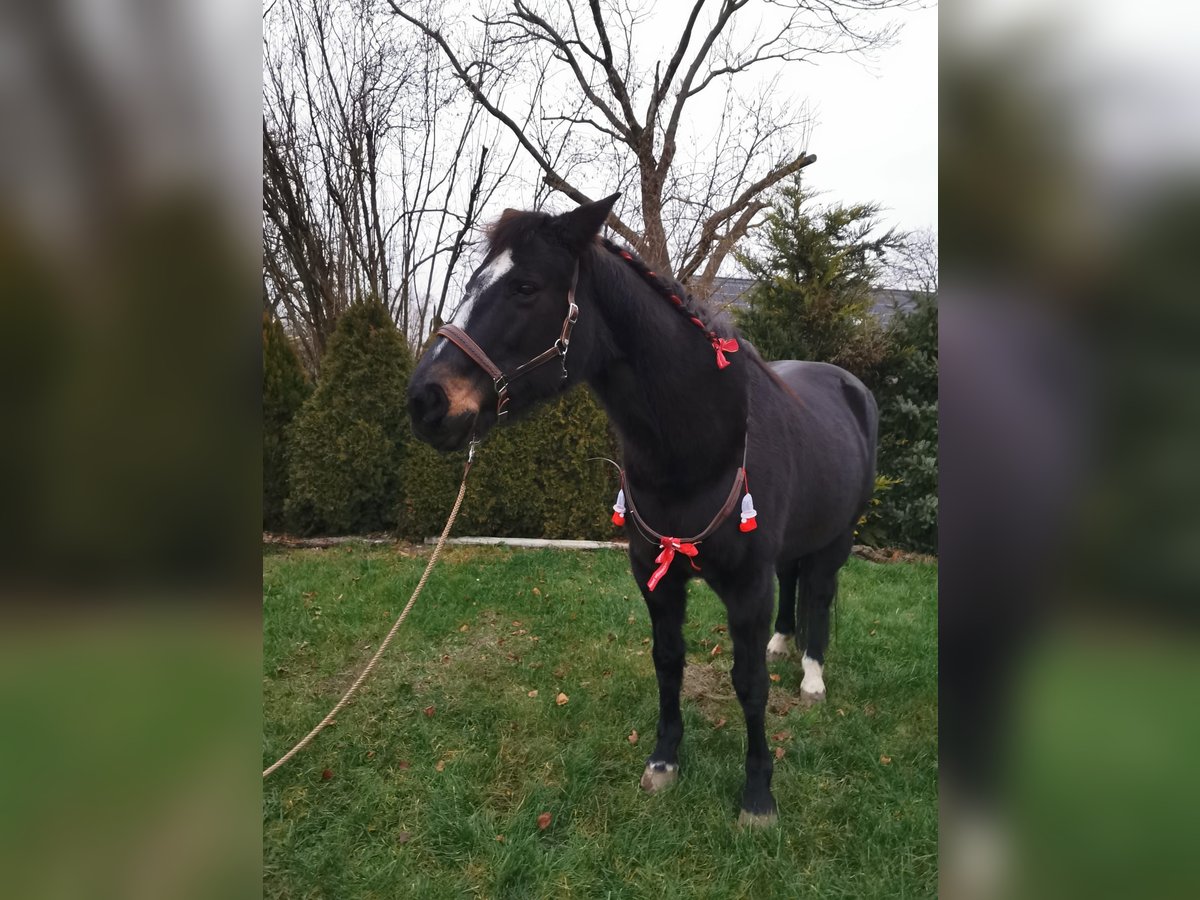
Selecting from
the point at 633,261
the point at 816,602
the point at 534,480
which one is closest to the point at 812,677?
the point at 816,602

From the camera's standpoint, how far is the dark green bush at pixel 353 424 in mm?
6906

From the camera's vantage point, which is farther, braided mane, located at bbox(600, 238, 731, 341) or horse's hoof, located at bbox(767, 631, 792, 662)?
horse's hoof, located at bbox(767, 631, 792, 662)

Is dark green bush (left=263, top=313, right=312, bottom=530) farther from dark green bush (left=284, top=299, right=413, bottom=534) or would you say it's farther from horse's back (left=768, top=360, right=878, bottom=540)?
horse's back (left=768, top=360, right=878, bottom=540)

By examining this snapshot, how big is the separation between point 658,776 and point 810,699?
49.5 inches

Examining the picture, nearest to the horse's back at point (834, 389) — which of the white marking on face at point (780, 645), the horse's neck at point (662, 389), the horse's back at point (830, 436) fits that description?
the horse's back at point (830, 436)

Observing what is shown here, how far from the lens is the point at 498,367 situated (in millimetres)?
2018

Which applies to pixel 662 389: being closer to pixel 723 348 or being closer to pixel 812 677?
pixel 723 348

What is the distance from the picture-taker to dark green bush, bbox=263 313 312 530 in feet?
23.5

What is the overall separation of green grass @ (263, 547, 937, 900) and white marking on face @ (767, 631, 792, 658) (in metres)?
0.17

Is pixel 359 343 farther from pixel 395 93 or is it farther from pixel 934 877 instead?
pixel 934 877

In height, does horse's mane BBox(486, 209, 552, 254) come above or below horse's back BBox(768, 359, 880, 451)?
above

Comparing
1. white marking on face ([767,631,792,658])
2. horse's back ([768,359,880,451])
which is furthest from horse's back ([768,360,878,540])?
white marking on face ([767,631,792,658])
